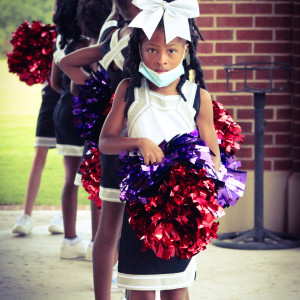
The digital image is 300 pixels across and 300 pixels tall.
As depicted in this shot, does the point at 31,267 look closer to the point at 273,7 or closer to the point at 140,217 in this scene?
the point at 140,217

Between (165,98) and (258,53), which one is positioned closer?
(165,98)

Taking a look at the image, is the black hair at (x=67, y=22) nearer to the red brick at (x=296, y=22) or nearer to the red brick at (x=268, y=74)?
the red brick at (x=268, y=74)

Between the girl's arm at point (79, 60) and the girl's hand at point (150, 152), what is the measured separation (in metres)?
1.00

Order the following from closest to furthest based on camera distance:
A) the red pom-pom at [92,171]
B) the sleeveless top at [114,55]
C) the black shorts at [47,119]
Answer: the sleeveless top at [114,55], the red pom-pom at [92,171], the black shorts at [47,119]

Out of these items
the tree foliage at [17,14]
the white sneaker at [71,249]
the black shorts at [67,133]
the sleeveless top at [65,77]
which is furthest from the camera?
the tree foliage at [17,14]

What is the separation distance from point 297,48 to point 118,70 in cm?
267

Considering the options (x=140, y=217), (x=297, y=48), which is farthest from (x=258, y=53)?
(x=140, y=217)

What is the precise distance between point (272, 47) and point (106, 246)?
303 cm

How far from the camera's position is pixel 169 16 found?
2986mm

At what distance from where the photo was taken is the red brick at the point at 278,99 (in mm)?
6020

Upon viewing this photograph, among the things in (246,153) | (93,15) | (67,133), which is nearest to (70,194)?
(67,133)

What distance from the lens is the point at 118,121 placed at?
3.08 metres

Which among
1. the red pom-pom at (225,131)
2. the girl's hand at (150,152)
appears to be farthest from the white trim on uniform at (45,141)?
the girl's hand at (150,152)

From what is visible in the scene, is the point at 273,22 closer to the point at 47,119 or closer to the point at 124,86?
the point at 47,119
